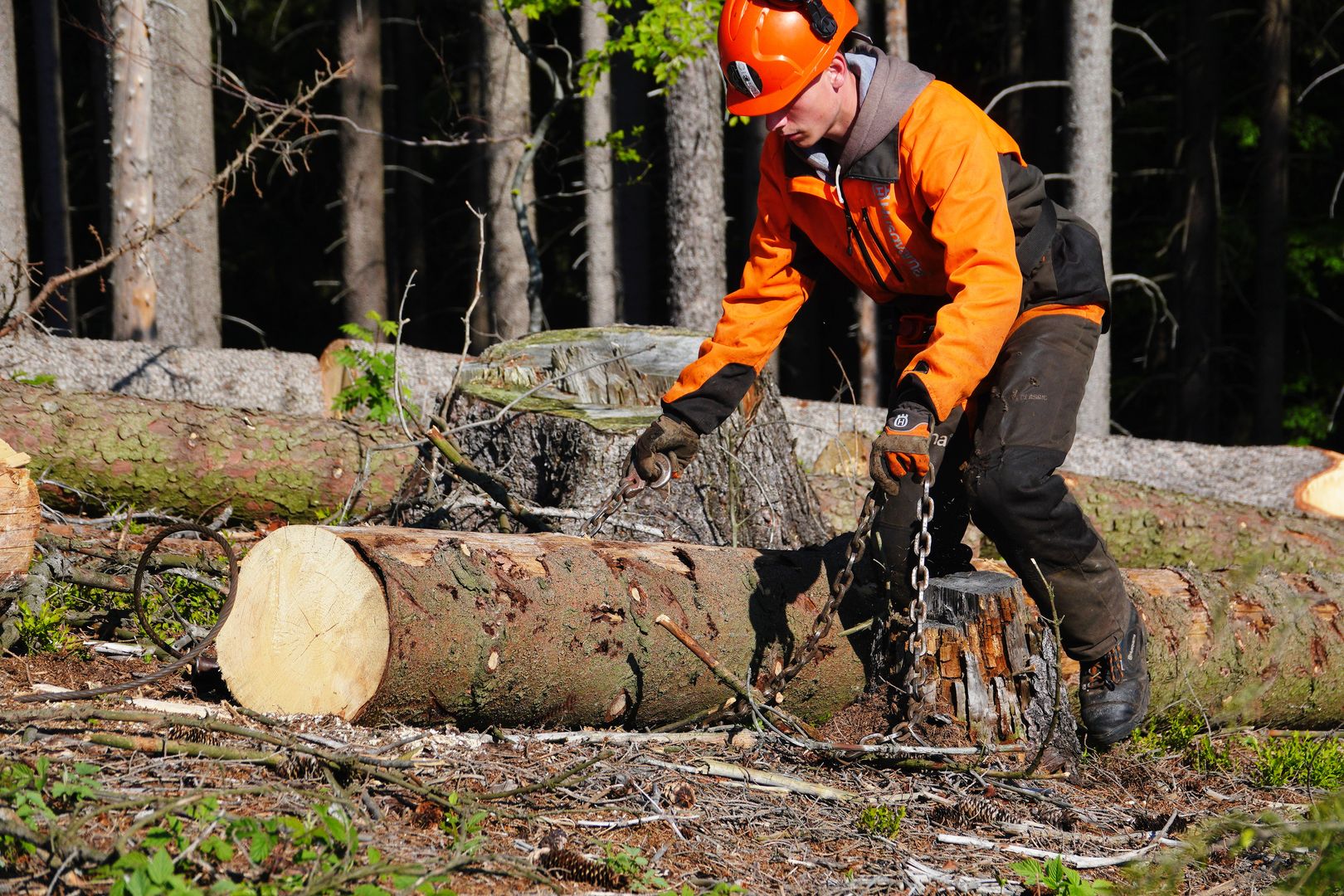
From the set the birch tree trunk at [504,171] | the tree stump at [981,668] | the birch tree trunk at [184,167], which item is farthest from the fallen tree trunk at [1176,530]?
the birch tree trunk at [504,171]

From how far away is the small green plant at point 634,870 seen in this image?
8.57 feet

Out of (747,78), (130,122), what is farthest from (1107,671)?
(130,122)

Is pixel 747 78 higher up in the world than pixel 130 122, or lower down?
lower down

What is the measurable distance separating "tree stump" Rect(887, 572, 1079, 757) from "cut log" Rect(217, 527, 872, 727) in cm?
34

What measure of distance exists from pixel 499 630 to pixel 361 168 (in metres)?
11.3

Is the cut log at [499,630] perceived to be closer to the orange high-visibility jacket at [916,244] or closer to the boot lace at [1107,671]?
the orange high-visibility jacket at [916,244]

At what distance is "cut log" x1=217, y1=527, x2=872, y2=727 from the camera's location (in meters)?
3.18

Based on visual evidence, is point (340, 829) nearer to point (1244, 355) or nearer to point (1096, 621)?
point (1096, 621)

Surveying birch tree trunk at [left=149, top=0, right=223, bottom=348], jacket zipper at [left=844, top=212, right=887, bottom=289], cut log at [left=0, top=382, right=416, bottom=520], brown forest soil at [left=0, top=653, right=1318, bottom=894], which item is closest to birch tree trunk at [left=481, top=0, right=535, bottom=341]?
birch tree trunk at [left=149, top=0, right=223, bottom=348]

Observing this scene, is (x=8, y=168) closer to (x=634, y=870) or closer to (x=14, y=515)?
(x=14, y=515)

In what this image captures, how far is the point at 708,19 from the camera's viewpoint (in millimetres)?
8672

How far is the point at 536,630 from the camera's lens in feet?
11.0

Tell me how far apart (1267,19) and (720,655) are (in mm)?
12839

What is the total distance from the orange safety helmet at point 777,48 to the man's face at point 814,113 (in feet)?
0.12
